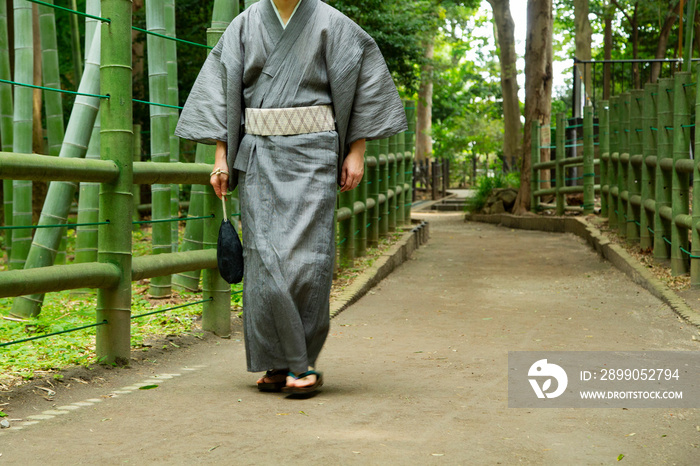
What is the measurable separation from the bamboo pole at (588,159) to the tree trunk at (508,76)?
7.61 metres

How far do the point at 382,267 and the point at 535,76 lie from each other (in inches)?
287

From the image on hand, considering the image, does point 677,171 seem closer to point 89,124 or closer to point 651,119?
point 651,119

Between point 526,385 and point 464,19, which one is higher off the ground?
point 464,19

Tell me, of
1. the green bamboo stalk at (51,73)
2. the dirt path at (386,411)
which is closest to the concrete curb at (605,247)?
the dirt path at (386,411)

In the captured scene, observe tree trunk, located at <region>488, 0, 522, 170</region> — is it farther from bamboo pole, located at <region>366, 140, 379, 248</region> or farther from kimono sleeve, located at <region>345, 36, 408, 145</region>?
kimono sleeve, located at <region>345, 36, 408, 145</region>

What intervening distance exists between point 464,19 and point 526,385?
2538 cm

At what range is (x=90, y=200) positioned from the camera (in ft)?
15.2

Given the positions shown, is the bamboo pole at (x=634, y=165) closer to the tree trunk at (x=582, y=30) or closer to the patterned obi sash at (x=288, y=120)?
the patterned obi sash at (x=288, y=120)

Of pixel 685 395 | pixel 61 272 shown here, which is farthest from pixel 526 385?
pixel 61 272

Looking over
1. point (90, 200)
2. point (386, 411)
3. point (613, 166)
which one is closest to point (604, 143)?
point (613, 166)

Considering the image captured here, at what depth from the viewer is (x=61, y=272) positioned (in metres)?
3.16

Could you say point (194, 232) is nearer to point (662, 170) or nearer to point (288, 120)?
point (288, 120)

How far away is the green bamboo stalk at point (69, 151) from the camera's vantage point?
4.18 m

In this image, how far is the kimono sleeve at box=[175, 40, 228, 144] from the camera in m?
3.32
